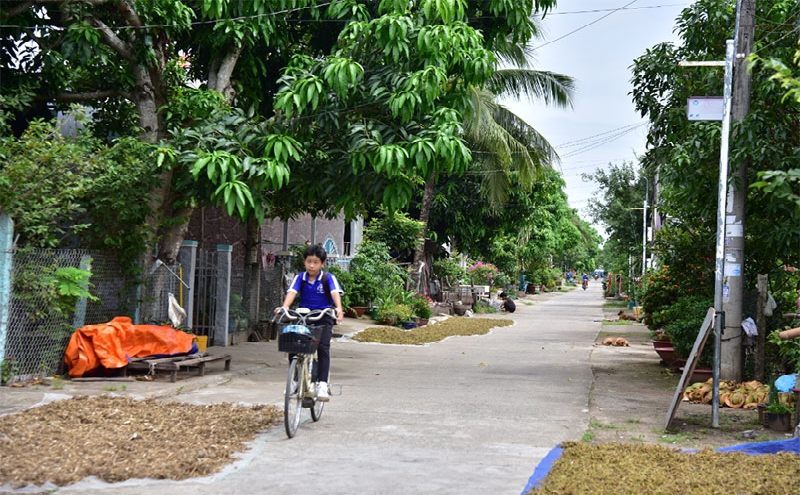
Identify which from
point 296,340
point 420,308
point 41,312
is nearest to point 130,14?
point 41,312

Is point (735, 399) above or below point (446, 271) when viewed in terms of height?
below

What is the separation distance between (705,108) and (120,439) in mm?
7279

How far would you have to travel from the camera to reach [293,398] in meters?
7.93

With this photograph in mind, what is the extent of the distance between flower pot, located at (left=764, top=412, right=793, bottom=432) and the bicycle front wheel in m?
4.95

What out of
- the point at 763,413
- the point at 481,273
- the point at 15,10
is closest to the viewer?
the point at 763,413

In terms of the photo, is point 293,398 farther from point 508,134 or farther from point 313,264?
point 508,134

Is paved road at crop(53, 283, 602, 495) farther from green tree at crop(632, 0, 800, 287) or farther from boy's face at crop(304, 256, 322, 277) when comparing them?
green tree at crop(632, 0, 800, 287)

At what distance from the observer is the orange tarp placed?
432 inches

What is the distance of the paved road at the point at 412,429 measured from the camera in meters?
6.12

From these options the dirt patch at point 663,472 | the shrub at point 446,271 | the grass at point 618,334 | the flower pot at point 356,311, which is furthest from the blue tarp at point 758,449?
the shrub at point 446,271

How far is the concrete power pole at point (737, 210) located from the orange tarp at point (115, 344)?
755 centimetres

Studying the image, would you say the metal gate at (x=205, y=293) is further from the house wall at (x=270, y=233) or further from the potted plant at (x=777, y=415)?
the potted plant at (x=777, y=415)

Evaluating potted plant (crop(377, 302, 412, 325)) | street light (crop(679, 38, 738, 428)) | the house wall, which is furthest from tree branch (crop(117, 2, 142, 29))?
potted plant (crop(377, 302, 412, 325))

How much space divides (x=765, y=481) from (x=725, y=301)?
5407 millimetres
